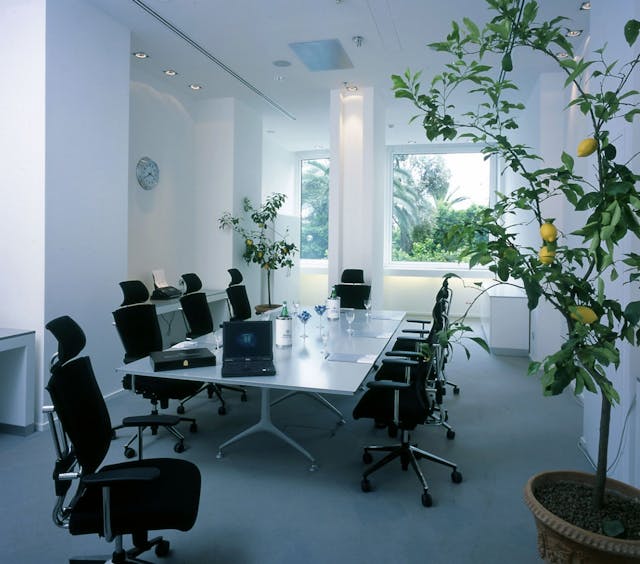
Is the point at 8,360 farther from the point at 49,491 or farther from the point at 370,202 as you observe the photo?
the point at 370,202

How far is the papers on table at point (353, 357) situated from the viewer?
3.50 meters

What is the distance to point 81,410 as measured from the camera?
220 cm

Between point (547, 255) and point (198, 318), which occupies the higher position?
point (547, 255)

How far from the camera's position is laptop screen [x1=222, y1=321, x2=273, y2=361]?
10.9 feet

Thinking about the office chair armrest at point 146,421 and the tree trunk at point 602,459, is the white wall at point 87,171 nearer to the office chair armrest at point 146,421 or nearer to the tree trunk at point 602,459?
the office chair armrest at point 146,421

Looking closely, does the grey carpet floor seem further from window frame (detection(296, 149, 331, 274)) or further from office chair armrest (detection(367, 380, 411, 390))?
window frame (detection(296, 149, 331, 274))

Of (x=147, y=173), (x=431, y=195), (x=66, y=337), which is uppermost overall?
(x=431, y=195)

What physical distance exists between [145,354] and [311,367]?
1593 mm

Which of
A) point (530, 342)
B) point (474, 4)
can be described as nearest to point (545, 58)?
point (474, 4)

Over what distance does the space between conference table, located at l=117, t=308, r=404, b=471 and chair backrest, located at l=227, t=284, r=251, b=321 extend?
1.10 metres

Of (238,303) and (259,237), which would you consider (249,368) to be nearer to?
(238,303)

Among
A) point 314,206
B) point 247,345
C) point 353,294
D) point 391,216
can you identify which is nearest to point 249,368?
point 247,345

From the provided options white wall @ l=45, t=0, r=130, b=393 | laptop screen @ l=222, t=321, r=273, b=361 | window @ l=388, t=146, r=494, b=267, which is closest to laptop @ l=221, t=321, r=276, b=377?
laptop screen @ l=222, t=321, r=273, b=361

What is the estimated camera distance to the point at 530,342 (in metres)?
7.06
